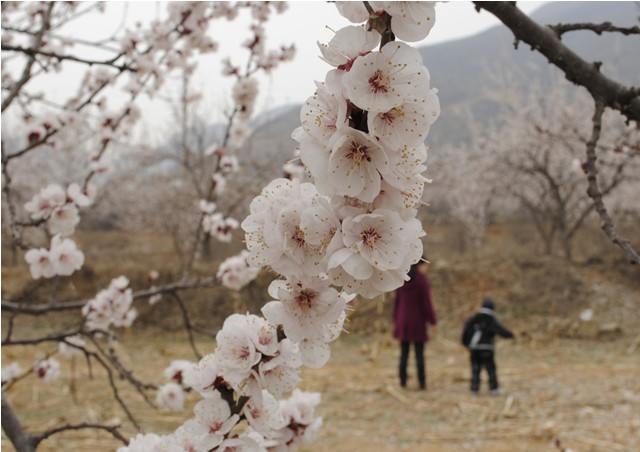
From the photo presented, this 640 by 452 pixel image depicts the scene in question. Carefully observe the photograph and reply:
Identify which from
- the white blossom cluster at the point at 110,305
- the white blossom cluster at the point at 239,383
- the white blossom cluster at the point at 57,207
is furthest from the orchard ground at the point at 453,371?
the white blossom cluster at the point at 239,383

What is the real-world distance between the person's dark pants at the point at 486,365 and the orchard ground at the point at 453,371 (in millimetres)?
125

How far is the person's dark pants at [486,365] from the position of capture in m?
4.82

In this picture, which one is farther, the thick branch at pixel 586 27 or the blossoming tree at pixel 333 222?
the thick branch at pixel 586 27

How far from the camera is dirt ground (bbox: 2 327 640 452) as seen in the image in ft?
12.3

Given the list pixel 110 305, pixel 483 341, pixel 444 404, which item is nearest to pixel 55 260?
pixel 110 305

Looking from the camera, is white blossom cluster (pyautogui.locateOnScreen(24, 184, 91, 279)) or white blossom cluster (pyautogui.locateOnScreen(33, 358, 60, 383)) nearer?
white blossom cluster (pyautogui.locateOnScreen(24, 184, 91, 279))

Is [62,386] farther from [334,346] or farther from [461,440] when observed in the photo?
[461,440]

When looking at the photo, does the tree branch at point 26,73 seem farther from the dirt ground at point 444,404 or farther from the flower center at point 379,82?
the dirt ground at point 444,404

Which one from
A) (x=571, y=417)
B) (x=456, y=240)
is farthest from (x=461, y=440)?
(x=456, y=240)

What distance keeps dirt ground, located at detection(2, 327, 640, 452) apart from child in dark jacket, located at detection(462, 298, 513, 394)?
146mm

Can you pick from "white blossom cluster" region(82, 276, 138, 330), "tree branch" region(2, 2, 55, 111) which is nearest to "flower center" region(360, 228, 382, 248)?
"tree branch" region(2, 2, 55, 111)

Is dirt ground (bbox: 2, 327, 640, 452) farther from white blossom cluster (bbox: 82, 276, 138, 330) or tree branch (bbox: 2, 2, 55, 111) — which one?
tree branch (bbox: 2, 2, 55, 111)

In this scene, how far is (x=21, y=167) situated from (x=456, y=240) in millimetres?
12453

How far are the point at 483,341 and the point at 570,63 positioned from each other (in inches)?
158
